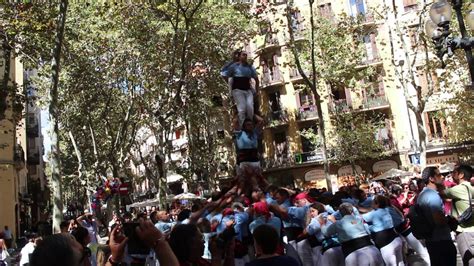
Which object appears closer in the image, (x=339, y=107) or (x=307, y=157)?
(x=339, y=107)

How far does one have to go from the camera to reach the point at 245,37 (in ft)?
99.1

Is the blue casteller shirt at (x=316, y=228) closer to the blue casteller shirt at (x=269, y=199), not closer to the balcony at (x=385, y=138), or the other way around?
the blue casteller shirt at (x=269, y=199)

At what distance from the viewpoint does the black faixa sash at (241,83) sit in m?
10.8

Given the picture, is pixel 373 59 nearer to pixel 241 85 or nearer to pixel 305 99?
pixel 305 99

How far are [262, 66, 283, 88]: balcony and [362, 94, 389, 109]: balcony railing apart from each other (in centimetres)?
749

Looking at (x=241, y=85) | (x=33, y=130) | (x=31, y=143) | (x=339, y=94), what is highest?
(x=33, y=130)

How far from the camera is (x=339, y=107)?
40375 millimetres

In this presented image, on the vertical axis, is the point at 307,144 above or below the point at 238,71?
above

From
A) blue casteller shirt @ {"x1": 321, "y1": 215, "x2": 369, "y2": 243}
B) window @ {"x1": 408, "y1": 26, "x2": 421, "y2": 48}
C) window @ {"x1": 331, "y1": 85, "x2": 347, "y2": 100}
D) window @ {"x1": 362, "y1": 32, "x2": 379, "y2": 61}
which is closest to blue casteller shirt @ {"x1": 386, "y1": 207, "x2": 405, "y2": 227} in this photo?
blue casteller shirt @ {"x1": 321, "y1": 215, "x2": 369, "y2": 243}

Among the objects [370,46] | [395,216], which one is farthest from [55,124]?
[370,46]

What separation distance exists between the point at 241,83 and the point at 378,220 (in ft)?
14.7

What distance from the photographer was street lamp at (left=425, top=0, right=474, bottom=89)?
10.6m

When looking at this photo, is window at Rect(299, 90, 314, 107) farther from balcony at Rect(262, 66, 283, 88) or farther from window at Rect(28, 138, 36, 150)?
window at Rect(28, 138, 36, 150)

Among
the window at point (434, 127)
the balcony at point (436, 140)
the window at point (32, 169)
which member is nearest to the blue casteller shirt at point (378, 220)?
the window at point (434, 127)
